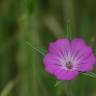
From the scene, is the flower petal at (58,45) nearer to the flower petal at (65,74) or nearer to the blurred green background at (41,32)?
the flower petal at (65,74)

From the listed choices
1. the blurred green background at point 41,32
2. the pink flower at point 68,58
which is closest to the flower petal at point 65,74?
the pink flower at point 68,58

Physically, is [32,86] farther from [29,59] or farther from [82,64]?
[82,64]

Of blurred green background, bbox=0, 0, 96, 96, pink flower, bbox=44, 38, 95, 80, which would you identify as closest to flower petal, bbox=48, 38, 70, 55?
pink flower, bbox=44, 38, 95, 80

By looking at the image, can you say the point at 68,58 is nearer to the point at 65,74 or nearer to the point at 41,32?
the point at 65,74

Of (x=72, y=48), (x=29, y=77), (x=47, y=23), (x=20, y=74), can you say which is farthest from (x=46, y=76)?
(x=72, y=48)

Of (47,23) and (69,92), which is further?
(47,23)
